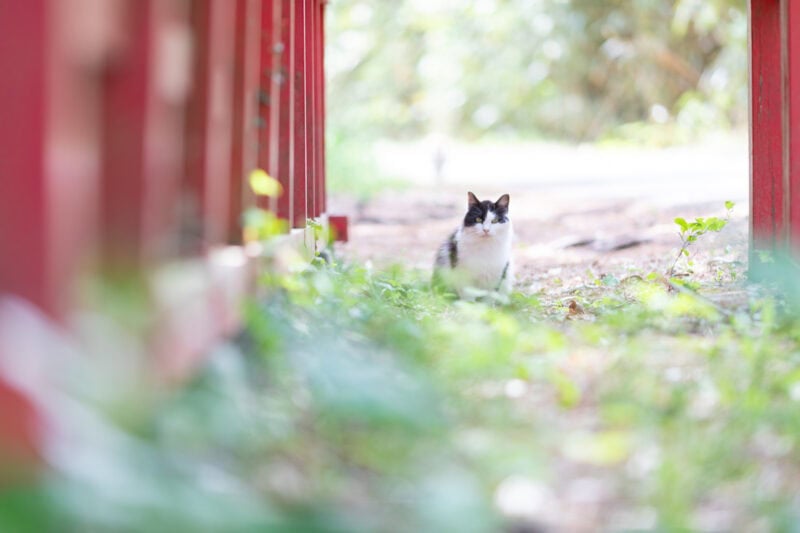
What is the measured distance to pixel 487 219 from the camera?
5.51 metres

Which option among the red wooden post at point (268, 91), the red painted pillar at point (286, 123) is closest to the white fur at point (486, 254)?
the red painted pillar at point (286, 123)

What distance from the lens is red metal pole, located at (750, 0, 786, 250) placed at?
4.96 m

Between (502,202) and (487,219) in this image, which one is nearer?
(487,219)

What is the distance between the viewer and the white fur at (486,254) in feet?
17.6

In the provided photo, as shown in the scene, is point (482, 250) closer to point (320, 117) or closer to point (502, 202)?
point (502, 202)

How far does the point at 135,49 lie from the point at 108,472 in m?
0.79

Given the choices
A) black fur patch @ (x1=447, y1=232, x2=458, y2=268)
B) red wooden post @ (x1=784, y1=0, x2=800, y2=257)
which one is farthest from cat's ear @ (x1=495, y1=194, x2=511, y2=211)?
red wooden post @ (x1=784, y1=0, x2=800, y2=257)

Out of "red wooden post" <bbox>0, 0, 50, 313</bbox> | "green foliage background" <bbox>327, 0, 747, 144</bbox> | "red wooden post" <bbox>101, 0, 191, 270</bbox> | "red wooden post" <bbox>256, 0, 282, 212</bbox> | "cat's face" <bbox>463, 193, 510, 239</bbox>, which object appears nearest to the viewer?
"red wooden post" <bbox>0, 0, 50, 313</bbox>

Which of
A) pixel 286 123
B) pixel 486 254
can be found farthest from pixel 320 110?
pixel 286 123

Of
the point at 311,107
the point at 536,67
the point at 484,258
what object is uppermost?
the point at 536,67

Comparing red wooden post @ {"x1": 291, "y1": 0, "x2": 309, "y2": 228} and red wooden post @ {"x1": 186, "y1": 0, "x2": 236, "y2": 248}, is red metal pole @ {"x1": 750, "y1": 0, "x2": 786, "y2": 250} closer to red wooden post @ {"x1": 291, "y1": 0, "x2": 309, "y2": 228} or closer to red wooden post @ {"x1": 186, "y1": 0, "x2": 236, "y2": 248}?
red wooden post @ {"x1": 291, "y1": 0, "x2": 309, "y2": 228}

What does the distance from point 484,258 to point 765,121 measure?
1.51m

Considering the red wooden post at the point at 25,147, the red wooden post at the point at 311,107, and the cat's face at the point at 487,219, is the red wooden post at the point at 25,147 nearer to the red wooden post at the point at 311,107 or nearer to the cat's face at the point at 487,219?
the red wooden post at the point at 311,107

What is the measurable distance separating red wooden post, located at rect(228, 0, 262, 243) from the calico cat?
7.71 ft
